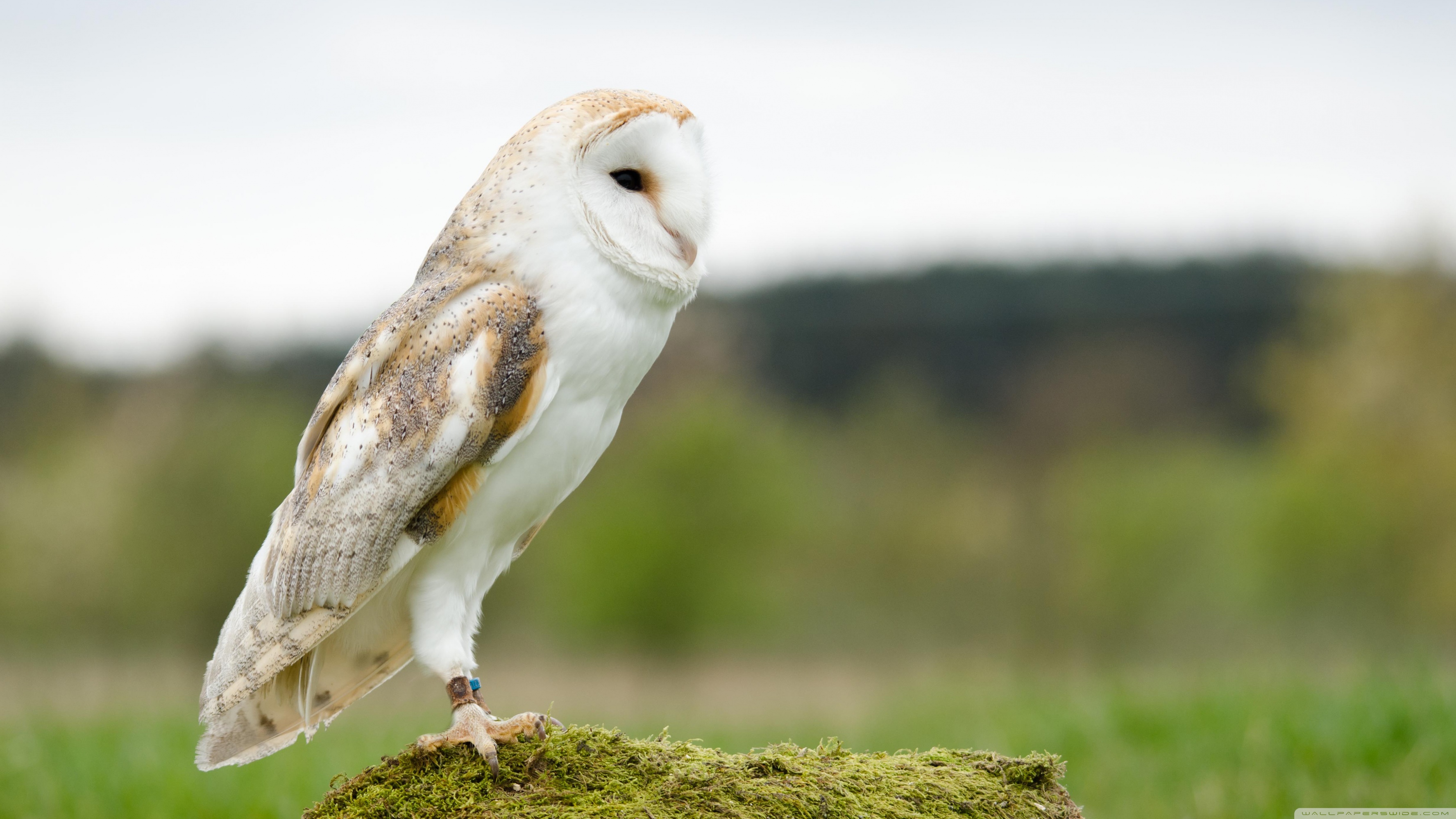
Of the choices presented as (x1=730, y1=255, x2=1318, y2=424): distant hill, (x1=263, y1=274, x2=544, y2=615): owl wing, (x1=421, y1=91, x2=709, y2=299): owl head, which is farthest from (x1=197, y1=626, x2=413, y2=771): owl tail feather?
(x1=730, y1=255, x2=1318, y2=424): distant hill

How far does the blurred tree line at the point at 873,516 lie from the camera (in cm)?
1401

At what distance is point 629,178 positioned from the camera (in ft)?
8.43

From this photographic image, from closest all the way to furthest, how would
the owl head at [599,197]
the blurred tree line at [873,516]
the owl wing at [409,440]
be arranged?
the owl wing at [409,440]
the owl head at [599,197]
the blurred tree line at [873,516]

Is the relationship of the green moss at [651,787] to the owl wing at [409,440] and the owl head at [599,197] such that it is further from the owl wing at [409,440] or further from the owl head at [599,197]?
the owl head at [599,197]

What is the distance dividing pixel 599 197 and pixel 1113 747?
4.07 meters

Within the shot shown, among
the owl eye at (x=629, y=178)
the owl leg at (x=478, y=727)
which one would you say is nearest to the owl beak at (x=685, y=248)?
the owl eye at (x=629, y=178)

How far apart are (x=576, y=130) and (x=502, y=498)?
33.0 inches

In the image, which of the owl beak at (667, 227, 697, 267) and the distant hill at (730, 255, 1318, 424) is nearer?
the owl beak at (667, 227, 697, 267)

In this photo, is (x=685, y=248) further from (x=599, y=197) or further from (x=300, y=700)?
(x=300, y=700)

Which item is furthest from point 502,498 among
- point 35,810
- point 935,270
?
point 935,270

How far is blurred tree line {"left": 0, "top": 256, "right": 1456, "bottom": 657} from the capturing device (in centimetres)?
1401

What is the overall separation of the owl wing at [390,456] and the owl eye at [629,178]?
0.36 meters

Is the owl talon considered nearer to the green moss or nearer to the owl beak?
the green moss

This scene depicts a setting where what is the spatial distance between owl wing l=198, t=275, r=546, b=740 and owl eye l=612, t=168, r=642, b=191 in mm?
360
